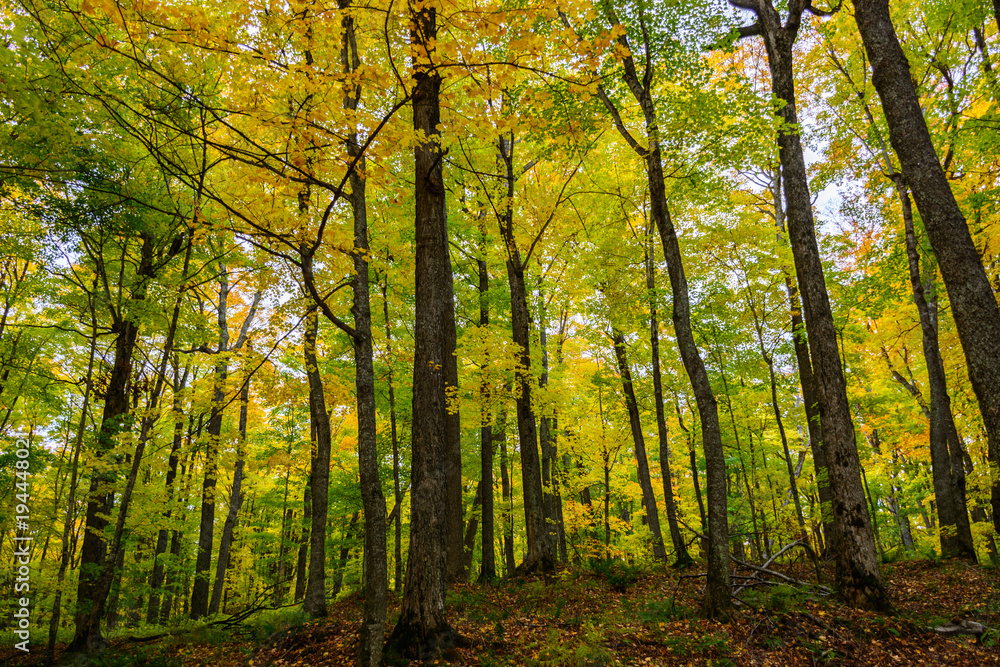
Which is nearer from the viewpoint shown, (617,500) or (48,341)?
(48,341)

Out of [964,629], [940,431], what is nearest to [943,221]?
[964,629]

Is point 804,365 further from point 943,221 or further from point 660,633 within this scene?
point 660,633

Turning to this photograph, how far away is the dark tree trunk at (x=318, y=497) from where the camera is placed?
8.94 metres

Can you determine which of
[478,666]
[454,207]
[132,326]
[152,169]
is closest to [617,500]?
[454,207]

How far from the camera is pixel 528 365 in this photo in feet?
34.5

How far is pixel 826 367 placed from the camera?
6992 mm

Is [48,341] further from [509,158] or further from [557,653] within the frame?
[557,653]

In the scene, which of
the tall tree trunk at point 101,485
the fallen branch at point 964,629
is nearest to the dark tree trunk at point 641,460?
the fallen branch at point 964,629

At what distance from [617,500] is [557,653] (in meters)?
14.4

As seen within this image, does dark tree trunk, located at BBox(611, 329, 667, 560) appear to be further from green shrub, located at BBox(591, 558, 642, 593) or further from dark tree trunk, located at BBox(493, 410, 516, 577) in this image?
dark tree trunk, located at BBox(493, 410, 516, 577)

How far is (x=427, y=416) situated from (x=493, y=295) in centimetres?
714

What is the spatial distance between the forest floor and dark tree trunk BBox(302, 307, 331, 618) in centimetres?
117

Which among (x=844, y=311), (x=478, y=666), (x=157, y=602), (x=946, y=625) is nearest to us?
(x=478, y=666)

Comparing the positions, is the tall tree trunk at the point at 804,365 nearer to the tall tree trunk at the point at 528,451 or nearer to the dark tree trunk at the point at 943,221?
the dark tree trunk at the point at 943,221
